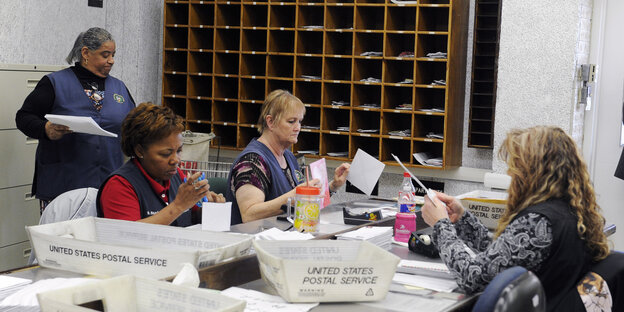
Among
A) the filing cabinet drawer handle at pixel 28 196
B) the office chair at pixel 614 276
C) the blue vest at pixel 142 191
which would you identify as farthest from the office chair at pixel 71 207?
the filing cabinet drawer handle at pixel 28 196

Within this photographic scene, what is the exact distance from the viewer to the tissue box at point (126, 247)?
1.95 metres

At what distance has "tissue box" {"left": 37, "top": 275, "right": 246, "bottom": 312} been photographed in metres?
1.52

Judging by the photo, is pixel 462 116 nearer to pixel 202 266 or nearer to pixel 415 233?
pixel 415 233

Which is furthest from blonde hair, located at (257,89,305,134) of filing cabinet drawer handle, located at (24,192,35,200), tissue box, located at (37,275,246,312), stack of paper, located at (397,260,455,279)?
filing cabinet drawer handle, located at (24,192,35,200)

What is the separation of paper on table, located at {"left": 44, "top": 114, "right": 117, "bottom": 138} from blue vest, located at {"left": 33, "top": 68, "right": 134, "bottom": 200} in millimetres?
295

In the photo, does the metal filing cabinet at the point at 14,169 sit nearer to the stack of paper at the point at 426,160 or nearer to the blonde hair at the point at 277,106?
the blonde hair at the point at 277,106

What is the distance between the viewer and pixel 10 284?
1956mm

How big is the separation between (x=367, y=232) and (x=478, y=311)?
113 centimetres

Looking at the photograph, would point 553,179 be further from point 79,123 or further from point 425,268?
point 79,123

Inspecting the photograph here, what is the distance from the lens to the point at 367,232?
273 centimetres

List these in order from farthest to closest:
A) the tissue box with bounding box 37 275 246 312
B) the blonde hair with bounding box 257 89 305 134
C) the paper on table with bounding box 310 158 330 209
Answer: the blonde hair with bounding box 257 89 305 134 < the paper on table with bounding box 310 158 330 209 < the tissue box with bounding box 37 275 246 312

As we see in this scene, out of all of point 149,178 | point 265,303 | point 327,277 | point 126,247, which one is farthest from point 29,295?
point 149,178

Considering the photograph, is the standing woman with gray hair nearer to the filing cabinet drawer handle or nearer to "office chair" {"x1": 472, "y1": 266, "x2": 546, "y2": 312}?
the filing cabinet drawer handle

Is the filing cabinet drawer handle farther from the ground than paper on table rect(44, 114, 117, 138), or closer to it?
closer to it
